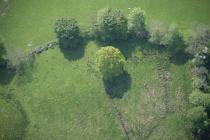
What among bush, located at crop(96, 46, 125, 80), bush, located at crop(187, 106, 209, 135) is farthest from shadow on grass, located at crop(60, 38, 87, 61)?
bush, located at crop(187, 106, 209, 135)

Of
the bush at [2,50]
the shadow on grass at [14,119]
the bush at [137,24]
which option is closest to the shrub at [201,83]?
the bush at [137,24]

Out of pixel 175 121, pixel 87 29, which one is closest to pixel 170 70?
pixel 175 121

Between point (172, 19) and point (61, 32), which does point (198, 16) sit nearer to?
point (172, 19)

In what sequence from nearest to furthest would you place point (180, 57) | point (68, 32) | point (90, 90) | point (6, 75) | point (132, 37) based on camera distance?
point (90, 90) → point (180, 57) → point (6, 75) → point (68, 32) → point (132, 37)

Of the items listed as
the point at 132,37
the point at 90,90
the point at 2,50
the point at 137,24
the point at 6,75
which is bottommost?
the point at 90,90

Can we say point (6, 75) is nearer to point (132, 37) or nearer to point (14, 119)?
point (14, 119)

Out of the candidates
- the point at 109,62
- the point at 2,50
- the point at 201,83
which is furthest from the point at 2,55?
the point at 201,83
